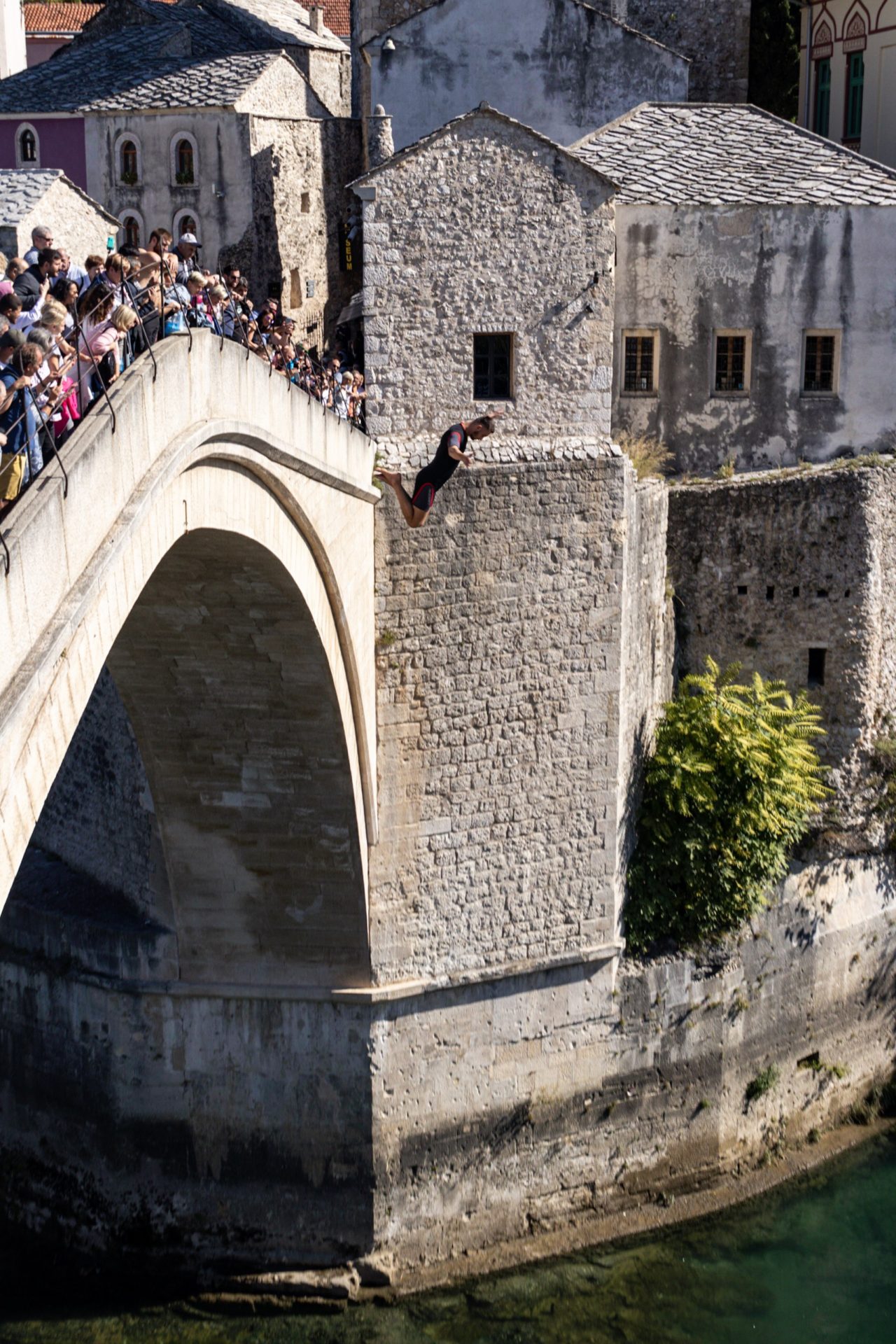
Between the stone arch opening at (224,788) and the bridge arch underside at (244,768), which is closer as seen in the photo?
the bridge arch underside at (244,768)

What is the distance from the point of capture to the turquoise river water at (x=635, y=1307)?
1514 centimetres

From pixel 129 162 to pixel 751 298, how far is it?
9.26 metres

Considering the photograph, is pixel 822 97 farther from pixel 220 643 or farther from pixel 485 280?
pixel 220 643

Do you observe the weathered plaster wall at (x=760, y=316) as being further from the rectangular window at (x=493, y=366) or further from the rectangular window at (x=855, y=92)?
the rectangular window at (x=855, y=92)

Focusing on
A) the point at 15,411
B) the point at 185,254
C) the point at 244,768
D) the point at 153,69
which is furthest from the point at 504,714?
the point at 153,69

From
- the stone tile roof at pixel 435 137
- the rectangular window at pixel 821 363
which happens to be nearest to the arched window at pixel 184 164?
the rectangular window at pixel 821 363

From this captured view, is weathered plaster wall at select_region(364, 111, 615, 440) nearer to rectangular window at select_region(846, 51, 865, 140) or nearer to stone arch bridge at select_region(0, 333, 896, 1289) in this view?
stone arch bridge at select_region(0, 333, 896, 1289)

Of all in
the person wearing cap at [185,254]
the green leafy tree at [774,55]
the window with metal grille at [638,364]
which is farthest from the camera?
the green leafy tree at [774,55]

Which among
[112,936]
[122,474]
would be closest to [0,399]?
[122,474]

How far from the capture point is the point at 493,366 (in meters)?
15.0

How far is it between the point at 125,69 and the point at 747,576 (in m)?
11.7

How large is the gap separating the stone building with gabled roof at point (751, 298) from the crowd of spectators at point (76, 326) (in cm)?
645

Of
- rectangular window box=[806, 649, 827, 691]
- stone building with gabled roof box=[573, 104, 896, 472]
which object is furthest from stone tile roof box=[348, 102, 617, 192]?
rectangular window box=[806, 649, 827, 691]

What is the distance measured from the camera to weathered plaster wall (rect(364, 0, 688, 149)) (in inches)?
856
